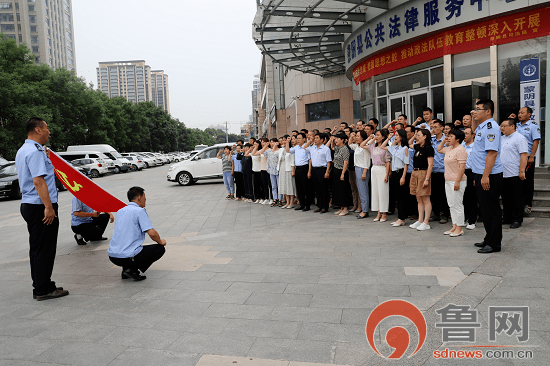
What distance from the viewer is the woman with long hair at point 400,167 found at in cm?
696

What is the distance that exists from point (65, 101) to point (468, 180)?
109 ft

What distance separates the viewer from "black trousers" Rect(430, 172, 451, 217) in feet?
23.2

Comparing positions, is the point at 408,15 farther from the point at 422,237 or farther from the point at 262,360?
the point at 262,360

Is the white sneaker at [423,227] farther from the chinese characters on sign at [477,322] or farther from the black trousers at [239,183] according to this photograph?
the black trousers at [239,183]

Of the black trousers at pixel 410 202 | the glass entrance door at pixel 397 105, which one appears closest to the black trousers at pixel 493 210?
the black trousers at pixel 410 202

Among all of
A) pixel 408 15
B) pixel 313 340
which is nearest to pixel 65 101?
pixel 408 15

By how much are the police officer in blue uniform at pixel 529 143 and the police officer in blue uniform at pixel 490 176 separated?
2039 mm

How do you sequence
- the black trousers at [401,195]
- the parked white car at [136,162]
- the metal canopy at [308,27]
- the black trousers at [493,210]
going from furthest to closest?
the parked white car at [136,162]
the metal canopy at [308,27]
the black trousers at [401,195]
the black trousers at [493,210]

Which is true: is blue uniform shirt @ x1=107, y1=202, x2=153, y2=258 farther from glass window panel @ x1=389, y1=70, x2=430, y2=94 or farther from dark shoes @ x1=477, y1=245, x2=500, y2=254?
glass window panel @ x1=389, y1=70, x2=430, y2=94

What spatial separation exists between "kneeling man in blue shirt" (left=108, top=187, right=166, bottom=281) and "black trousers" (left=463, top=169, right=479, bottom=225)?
481cm

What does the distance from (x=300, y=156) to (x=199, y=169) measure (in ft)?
30.8

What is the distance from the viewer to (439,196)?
7148 mm

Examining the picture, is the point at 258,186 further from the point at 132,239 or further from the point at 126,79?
the point at 126,79

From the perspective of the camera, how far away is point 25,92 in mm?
24781
